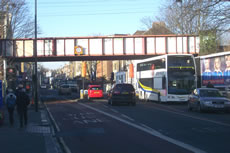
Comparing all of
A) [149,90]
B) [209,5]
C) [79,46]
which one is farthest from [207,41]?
[209,5]

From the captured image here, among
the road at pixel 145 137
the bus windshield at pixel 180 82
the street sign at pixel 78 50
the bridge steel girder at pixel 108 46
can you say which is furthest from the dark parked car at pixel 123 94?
the road at pixel 145 137

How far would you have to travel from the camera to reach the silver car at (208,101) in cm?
2009

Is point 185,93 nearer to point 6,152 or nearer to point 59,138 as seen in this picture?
point 59,138

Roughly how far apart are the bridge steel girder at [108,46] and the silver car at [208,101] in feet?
60.8

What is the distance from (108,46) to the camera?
39.6 m

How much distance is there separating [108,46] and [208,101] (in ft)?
68.7

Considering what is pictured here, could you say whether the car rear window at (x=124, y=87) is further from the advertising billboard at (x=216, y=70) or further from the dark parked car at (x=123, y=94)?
the advertising billboard at (x=216, y=70)

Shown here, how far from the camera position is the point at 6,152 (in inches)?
364

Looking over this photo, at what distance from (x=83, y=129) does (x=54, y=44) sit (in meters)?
26.6

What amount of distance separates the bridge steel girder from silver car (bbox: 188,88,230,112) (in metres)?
18.5

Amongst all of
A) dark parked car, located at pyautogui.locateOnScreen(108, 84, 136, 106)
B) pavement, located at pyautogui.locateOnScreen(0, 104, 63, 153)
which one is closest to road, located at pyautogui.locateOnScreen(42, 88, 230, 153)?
pavement, located at pyautogui.locateOnScreen(0, 104, 63, 153)

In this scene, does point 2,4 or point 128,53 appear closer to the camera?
point 2,4

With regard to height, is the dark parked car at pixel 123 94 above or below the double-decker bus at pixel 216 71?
below

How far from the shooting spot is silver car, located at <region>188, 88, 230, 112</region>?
65.9 ft
